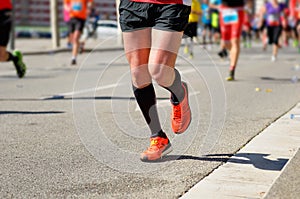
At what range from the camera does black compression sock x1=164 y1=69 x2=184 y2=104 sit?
5211 mm

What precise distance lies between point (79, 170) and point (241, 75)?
344 inches

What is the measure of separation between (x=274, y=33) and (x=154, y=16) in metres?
13.6

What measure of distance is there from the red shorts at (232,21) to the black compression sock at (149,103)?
6664 mm

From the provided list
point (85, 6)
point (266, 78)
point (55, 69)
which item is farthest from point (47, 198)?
point (85, 6)

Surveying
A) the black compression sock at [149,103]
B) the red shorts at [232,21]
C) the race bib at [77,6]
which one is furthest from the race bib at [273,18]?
the black compression sock at [149,103]

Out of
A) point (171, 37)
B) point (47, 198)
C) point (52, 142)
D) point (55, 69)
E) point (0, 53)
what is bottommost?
point (55, 69)

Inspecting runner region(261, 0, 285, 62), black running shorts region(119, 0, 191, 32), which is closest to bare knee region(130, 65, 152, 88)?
black running shorts region(119, 0, 191, 32)

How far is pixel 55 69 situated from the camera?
48.5ft

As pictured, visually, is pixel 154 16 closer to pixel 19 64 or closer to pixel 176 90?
pixel 176 90

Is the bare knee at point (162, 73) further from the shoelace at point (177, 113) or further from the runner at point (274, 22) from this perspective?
the runner at point (274, 22)

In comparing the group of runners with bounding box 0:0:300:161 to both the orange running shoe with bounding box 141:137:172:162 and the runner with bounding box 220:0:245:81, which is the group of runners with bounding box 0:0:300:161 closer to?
the orange running shoe with bounding box 141:137:172:162

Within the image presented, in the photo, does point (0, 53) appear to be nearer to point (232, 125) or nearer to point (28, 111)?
point (28, 111)

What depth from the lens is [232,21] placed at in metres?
11.8

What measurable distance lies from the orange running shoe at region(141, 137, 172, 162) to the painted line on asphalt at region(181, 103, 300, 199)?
465 mm
